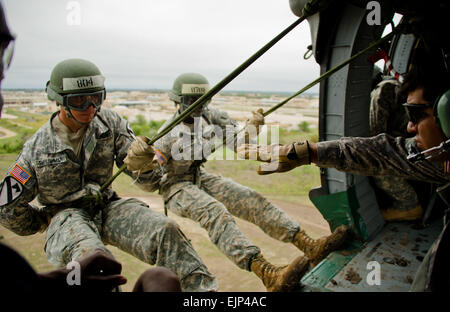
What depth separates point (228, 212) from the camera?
333cm

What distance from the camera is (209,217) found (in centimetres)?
331

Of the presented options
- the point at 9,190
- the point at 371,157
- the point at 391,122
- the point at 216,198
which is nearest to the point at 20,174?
the point at 9,190

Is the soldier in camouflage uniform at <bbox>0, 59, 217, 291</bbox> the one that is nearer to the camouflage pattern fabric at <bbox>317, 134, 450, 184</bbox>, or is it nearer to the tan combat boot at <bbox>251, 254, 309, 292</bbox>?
the tan combat boot at <bbox>251, 254, 309, 292</bbox>

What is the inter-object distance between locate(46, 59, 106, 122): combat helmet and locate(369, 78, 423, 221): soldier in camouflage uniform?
8.40 ft

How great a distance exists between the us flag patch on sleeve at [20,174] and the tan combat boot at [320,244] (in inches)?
96.3

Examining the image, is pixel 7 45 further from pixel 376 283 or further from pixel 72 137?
pixel 376 283

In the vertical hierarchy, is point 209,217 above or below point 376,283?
above

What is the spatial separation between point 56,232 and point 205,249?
2.35 meters

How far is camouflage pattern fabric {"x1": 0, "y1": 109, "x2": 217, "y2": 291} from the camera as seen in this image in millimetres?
2506

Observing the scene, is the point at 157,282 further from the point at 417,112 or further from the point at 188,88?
the point at 188,88

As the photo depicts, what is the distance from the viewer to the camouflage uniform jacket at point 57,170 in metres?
2.57

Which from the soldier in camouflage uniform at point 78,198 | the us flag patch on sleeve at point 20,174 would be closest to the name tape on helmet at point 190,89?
the soldier in camouflage uniform at point 78,198

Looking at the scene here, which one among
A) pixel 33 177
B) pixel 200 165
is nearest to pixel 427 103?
pixel 200 165

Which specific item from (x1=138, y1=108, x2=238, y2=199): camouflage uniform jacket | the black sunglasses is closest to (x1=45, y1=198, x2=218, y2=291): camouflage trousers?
(x1=138, y1=108, x2=238, y2=199): camouflage uniform jacket
